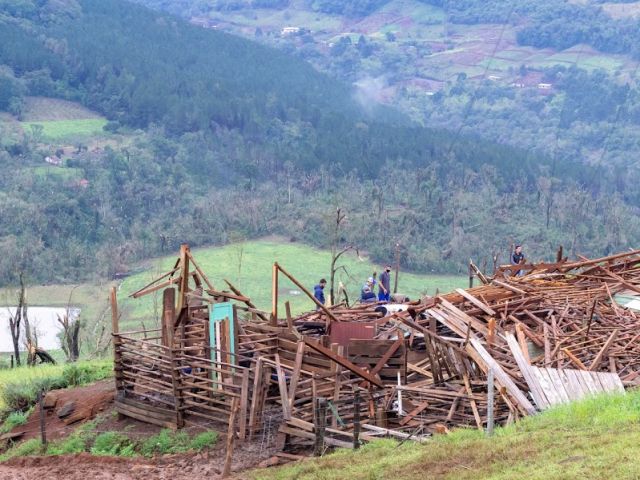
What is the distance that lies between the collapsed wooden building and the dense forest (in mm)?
35126

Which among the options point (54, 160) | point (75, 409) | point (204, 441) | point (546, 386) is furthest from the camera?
point (54, 160)

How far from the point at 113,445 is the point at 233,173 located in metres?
69.8

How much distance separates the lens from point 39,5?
389 ft

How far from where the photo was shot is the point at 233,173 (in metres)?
84.8

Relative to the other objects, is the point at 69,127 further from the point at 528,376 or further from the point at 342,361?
the point at 528,376

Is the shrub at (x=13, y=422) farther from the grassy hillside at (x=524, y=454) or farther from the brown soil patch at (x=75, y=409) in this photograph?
the grassy hillside at (x=524, y=454)

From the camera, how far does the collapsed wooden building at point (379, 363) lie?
45.4 ft

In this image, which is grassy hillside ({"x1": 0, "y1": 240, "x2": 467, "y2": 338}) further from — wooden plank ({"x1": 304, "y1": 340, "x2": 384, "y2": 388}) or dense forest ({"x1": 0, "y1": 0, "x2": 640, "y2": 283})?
wooden plank ({"x1": 304, "y1": 340, "x2": 384, "y2": 388})

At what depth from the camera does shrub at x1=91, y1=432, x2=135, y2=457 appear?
15.2m

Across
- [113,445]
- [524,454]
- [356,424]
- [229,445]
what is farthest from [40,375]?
[524,454]

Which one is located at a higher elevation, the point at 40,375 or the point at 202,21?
the point at 202,21

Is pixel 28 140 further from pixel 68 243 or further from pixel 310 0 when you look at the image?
pixel 310 0

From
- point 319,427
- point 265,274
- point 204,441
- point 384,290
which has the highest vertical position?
point 319,427

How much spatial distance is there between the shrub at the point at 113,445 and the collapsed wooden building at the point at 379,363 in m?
0.58
